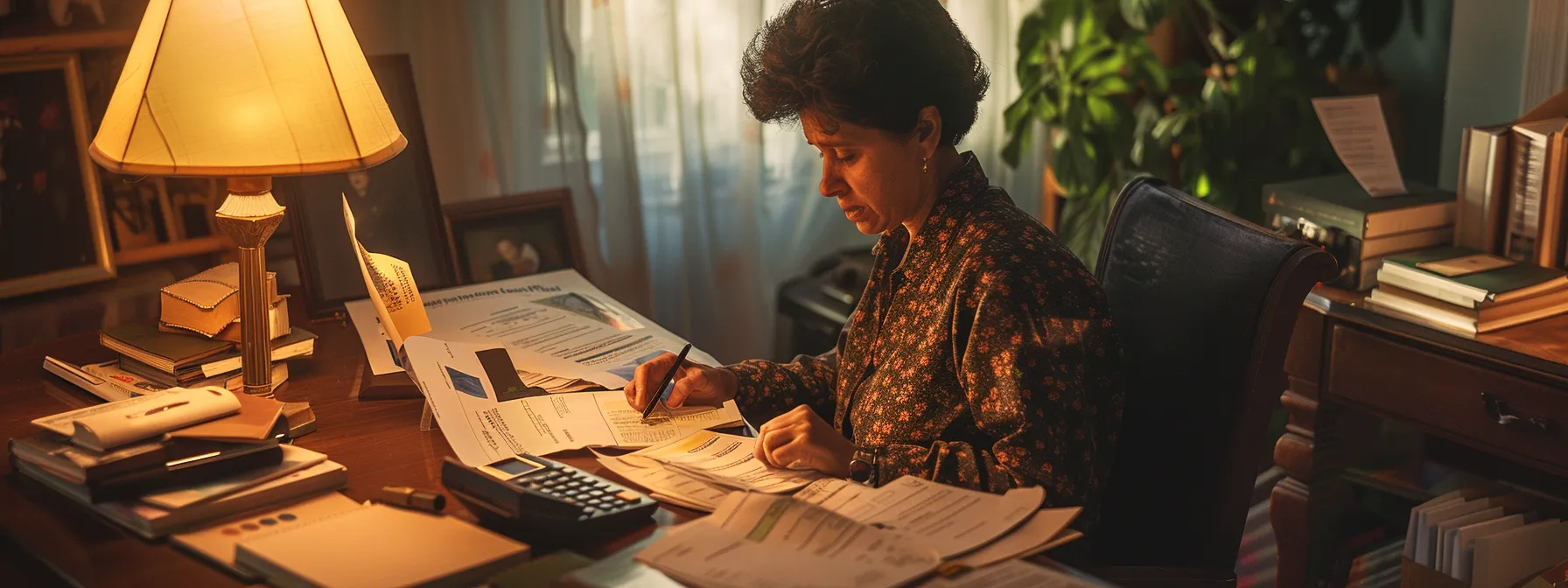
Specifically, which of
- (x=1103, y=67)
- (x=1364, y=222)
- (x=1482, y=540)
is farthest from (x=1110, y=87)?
(x=1482, y=540)

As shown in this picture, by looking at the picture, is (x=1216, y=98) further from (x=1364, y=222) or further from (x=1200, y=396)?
(x=1200, y=396)

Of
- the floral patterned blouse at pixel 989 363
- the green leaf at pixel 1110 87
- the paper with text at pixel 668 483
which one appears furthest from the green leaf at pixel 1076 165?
the paper with text at pixel 668 483

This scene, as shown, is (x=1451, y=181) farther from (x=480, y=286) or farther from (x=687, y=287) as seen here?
(x=480, y=286)

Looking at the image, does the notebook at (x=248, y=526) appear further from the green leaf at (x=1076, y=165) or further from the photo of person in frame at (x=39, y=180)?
the green leaf at (x=1076, y=165)

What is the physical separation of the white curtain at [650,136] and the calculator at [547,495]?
53.7 inches

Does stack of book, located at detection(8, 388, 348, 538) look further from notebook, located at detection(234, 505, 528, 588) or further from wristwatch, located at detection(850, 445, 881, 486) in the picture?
wristwatch, located at detection(850, 445, 881, 486)

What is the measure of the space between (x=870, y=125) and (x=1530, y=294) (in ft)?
3.56

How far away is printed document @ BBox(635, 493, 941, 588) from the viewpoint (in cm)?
98

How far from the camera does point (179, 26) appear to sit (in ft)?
4.28

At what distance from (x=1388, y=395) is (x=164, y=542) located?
1.64 metres

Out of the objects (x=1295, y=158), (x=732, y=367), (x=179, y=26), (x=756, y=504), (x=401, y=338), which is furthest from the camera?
(x=1295, y=158)

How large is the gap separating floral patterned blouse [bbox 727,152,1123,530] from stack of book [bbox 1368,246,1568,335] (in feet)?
2.67

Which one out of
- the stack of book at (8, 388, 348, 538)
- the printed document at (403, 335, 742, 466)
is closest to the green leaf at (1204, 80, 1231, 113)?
the printed document at (403, 335, 742, 466)

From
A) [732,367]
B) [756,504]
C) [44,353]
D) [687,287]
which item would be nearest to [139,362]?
[44,353]
